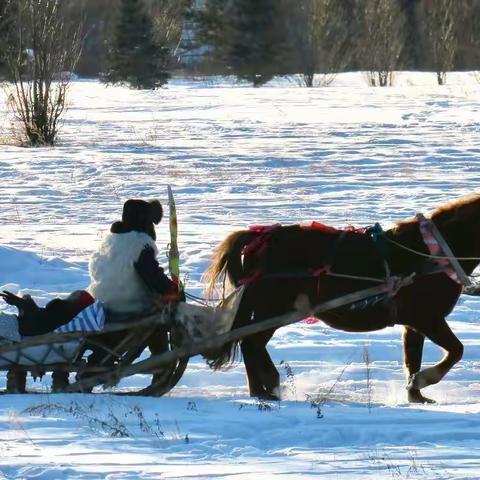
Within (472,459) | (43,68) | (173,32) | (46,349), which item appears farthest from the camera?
(173,32)

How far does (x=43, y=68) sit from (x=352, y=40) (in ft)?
116

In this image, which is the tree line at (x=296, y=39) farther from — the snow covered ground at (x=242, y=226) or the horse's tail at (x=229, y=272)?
the horse's tail at (x=229, y=272)

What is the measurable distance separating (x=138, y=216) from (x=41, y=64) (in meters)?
14.9

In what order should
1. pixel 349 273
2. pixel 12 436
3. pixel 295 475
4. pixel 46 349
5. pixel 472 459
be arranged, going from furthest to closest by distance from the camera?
pixel 349 273, pixel 46 349, pixel 12 436, pixel 472 459, pixel 295 475

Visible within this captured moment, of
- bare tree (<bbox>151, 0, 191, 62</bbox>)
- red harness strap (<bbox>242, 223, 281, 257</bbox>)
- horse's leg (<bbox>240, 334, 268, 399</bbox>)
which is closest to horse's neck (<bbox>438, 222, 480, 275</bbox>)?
red harness strap (<bbox>242, 223, 281, 257</bbox>)

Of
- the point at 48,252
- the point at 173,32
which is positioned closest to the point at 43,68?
the point at 48,252

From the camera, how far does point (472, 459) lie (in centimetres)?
491

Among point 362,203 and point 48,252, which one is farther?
point 362,203

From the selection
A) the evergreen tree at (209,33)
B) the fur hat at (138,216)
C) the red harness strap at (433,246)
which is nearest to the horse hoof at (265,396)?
the fur hat at (138,216)

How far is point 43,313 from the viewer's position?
6.51m

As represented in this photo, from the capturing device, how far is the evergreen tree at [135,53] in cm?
5019

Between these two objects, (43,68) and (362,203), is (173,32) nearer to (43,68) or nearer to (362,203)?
(43,68)

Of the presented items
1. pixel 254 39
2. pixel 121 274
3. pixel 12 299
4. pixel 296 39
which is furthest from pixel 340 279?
pixel 296 39

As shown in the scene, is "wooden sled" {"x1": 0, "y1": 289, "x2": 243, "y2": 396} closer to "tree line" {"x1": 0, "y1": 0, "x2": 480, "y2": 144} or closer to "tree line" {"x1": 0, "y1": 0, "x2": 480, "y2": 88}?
"tree line" {"x1": 0, "y1": 0, "x2": 480, "y2": 144}
